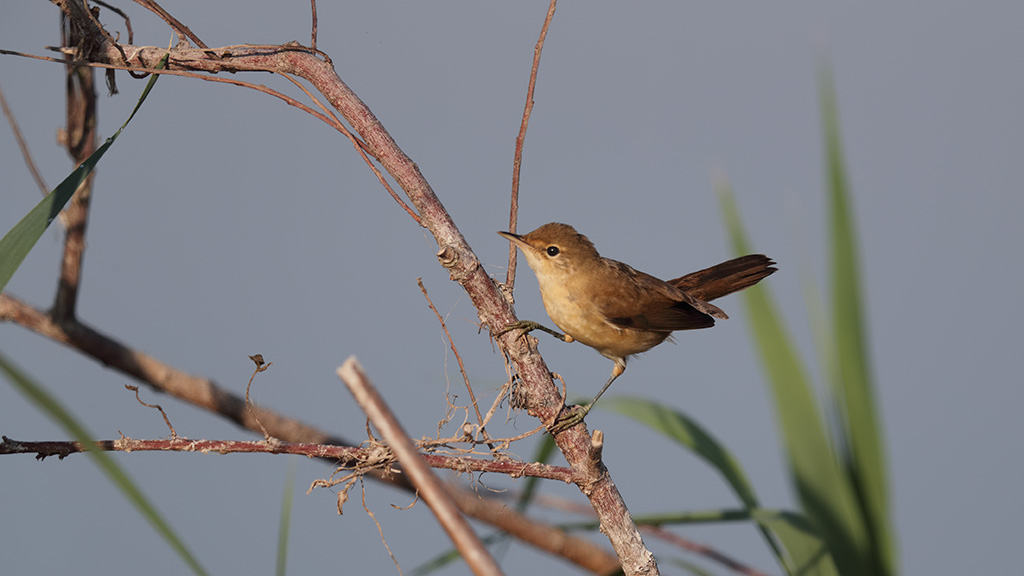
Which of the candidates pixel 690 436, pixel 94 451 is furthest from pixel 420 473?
pixel 690 436

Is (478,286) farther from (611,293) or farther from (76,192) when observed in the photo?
(76,192)

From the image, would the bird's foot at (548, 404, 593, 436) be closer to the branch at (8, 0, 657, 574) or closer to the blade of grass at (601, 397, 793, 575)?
the branch at (8, 0, 657, 574)

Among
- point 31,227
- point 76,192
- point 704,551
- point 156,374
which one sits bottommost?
point 704,551

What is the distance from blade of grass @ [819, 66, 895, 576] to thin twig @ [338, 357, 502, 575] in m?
0.67

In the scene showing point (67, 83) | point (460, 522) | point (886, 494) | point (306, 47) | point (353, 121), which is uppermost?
point (67, 83)

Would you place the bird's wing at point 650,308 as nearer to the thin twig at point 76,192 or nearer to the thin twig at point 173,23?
the thin twig at point 173,23

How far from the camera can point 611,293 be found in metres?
1.22

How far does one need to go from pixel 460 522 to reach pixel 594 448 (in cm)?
36

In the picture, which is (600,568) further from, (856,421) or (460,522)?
(460,522)

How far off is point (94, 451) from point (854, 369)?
0.84 metres

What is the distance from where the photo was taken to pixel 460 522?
1.43 ft

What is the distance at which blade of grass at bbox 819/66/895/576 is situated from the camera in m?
0.96

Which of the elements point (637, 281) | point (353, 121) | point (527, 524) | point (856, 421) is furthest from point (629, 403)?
point (527, 524)

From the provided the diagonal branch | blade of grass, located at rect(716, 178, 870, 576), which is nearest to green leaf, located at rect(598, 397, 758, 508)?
blade of grass, located at rect(716, 178, 870, 576)
